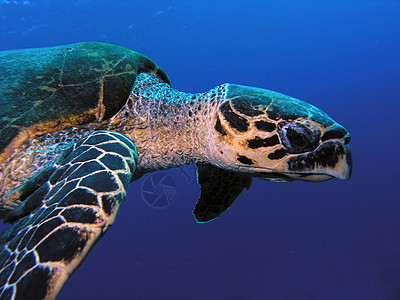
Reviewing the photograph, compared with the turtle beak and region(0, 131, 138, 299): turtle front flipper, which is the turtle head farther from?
region(0, 131, 138, 299): turtle front flipper

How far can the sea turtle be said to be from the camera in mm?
919

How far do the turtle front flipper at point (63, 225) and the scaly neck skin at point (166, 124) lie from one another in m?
0.65

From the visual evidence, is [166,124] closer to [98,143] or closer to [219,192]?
[98,143]

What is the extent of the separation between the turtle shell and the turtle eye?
1.27 metres

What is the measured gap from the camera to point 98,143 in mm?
1424

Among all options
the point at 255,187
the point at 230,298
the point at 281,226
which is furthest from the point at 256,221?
the point at 230,298

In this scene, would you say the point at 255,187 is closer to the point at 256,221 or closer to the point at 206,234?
the point at 256,221

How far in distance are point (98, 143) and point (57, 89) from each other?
630mm

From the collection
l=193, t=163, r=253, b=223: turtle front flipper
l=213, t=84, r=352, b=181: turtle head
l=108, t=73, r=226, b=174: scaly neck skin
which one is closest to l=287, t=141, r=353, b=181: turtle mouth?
l=213, t=84, r=352, b=181: turtle head

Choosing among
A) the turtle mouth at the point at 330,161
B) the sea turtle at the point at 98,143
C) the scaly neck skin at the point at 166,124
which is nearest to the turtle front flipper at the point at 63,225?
the sea turtle at the point at 98,143

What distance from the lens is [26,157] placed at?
1.57 meters

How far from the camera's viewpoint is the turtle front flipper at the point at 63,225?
0.80m

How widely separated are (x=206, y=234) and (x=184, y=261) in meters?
1.61

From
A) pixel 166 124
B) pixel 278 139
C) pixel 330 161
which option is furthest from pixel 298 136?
pixel 166 124
